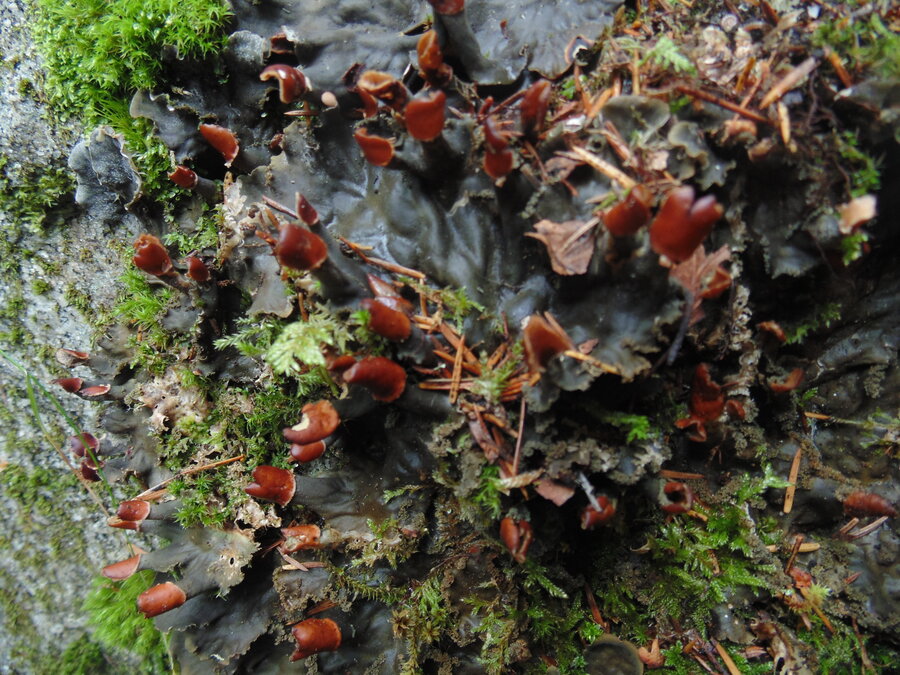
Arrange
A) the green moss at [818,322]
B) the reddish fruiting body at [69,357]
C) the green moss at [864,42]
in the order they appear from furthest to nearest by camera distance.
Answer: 1. the reddish fruiting body at [69,357]
2. the green moss at [818,322]
3. the green moss at [864,42]

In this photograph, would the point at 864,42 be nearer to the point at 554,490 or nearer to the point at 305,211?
the point at 554,490

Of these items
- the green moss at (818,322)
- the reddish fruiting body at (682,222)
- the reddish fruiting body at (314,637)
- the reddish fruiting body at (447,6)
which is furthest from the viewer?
the reddish fruiting body at (314,637)

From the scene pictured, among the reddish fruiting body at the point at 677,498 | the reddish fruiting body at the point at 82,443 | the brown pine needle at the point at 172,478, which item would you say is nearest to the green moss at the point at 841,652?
the reddish fruiting body at the point at 677,498

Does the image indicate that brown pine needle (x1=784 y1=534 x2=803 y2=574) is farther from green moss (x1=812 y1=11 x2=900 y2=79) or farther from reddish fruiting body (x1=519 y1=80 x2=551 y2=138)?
reddish fruiting body (x1=519 y1=80 x2=551 y2=138)

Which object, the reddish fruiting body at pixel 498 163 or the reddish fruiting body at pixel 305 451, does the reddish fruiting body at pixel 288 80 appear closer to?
the reddish fruiting body at pixel 498 163

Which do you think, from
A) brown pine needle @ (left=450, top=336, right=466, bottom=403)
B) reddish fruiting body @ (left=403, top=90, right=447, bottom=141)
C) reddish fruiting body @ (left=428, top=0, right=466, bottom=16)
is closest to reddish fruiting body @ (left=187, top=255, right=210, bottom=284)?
reddish fruiting body @ (left=403, top=90, right=447, bottom=141)

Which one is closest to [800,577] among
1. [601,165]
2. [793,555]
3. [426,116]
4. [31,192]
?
[793,555]

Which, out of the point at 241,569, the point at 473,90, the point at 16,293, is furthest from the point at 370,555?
the point at 16,293
